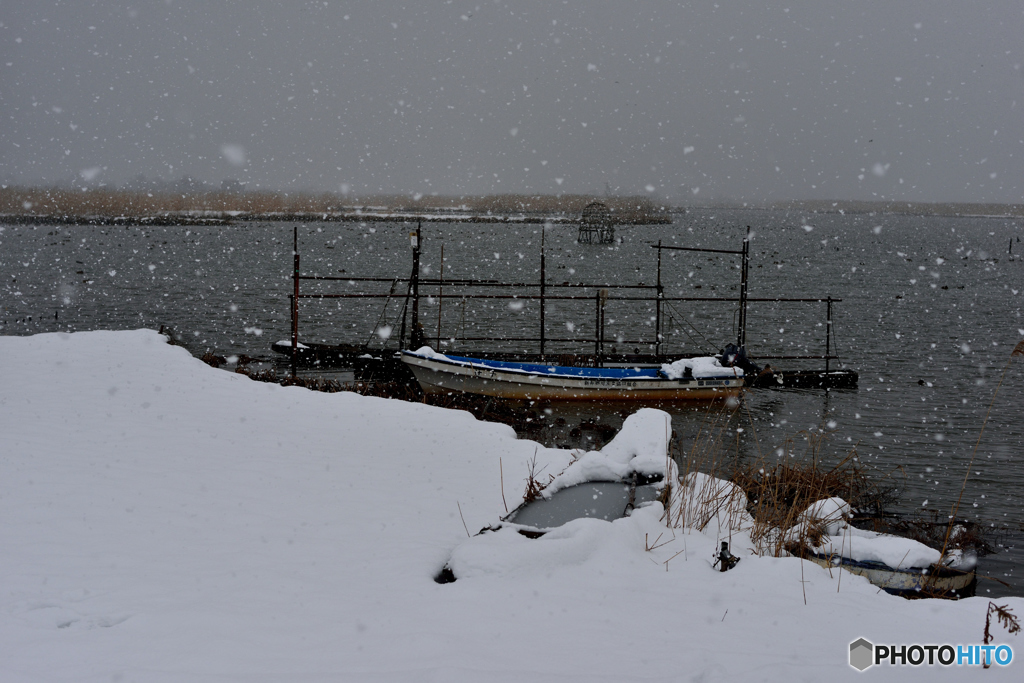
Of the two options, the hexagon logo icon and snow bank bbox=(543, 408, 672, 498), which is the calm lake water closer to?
snow bank bbox=(543, 408, 672, 498)

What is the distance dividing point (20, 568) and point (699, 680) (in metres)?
4.78

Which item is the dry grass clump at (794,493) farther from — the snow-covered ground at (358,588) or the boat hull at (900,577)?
the snow-covered ground at (358,588)

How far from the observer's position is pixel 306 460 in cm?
832

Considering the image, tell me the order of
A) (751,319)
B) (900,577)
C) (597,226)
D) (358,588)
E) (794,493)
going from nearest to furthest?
(358,588)
(900,577)
(794,493)
(751,319)
(597,226)

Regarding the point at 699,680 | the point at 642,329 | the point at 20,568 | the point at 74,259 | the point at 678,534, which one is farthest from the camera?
the point at 74,259

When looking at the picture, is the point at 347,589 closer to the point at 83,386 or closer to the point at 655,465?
the point at 655,465

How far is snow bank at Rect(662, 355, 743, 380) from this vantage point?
16.8m

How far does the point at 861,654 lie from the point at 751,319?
3549 centimetres

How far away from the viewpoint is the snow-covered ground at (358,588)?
388 cm

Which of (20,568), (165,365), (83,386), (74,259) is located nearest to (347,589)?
(20,568)

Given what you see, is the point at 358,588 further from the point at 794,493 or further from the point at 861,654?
the point at 794,493

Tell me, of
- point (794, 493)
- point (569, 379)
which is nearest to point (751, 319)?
point (569, 379)

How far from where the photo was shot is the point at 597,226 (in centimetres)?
11556

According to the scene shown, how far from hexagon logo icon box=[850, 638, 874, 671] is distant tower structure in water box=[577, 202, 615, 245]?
100 meters
